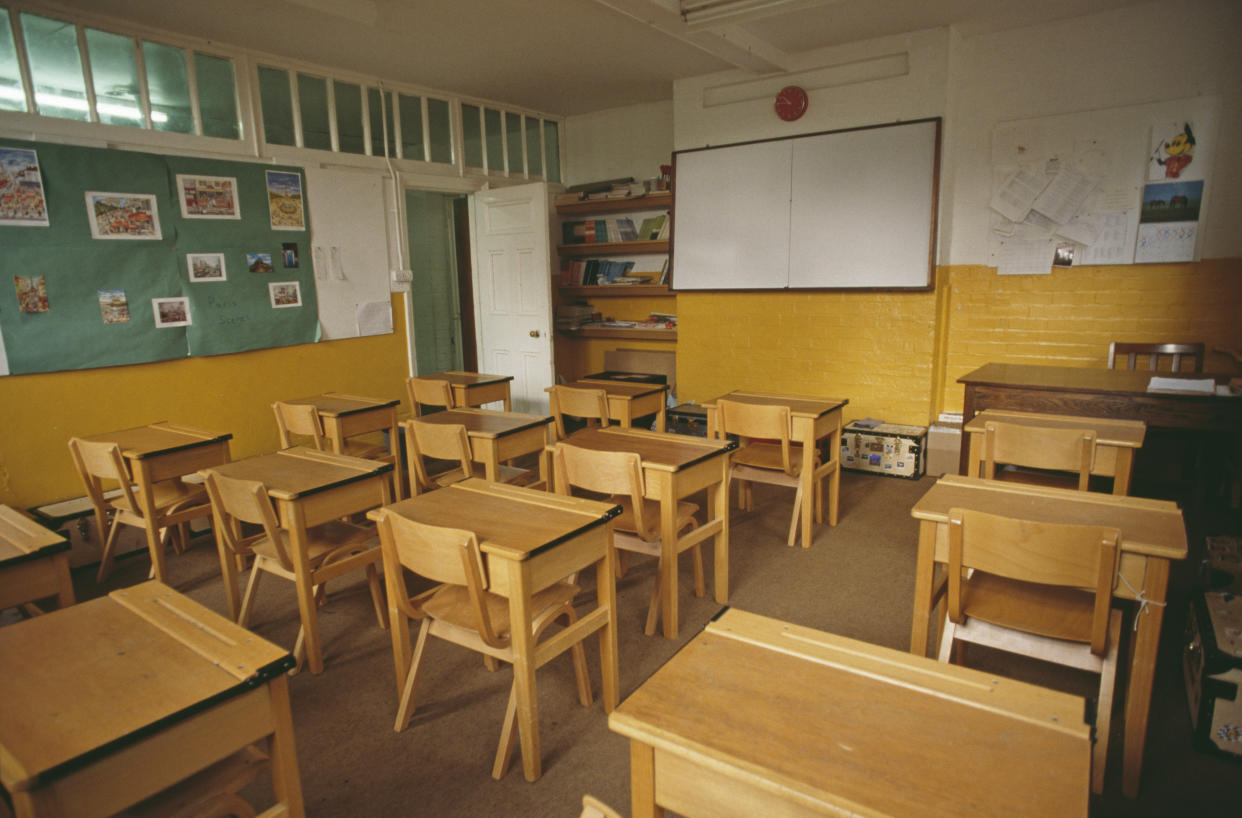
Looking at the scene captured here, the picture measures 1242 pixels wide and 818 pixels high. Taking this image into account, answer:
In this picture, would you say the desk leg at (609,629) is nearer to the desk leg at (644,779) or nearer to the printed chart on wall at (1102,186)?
the desk leg at (644,779)

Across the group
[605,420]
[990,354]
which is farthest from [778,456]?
[990,354]

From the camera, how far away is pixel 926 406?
4.80 meters

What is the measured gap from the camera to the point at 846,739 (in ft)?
3.43

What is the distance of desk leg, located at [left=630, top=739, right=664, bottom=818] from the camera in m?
1.09

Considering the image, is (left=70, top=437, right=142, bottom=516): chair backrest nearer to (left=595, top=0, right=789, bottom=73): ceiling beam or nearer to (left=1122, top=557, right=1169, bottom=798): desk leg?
(left=595, top=0, right=789, bottom=73): ceiling beam

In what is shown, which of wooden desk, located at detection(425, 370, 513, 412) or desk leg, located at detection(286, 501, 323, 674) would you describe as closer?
desk leg, located at detection(286, 501, 323, 674)

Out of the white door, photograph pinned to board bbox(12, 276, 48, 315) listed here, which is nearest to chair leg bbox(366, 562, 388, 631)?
photograph pinned to board bbox(12, 276, 48, 315)

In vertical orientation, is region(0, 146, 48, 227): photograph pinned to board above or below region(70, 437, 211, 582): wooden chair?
above

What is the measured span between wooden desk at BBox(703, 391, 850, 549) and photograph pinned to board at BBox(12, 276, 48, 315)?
3.52m

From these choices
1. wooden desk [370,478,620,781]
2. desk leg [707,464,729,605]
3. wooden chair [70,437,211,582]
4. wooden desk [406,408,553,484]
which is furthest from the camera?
wooden desk [406,408,553,484]

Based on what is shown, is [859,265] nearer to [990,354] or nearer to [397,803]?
[990,354]

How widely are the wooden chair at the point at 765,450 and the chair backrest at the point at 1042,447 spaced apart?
0.91m

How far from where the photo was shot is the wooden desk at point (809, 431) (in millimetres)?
3396

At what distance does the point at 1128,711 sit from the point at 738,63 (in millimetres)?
4202
